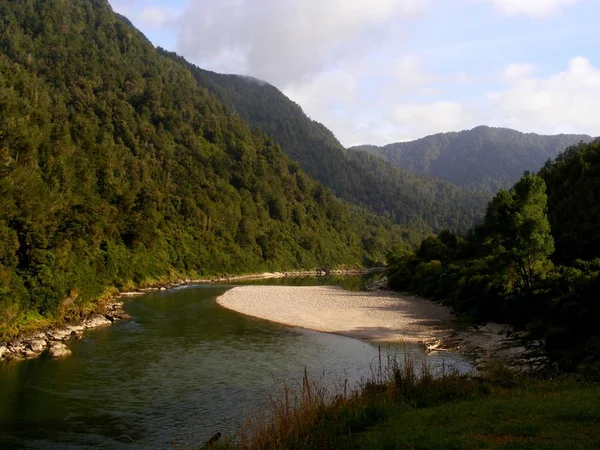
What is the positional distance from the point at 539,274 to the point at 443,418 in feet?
112

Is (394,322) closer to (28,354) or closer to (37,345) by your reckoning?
(37,345)

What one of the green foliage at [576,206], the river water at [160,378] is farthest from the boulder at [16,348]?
the green foliage at [576,206]

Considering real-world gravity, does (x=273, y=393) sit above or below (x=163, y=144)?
below

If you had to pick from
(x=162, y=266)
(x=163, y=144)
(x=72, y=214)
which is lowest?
(x=162, y=266)

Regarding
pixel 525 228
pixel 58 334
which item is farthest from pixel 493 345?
pixel 58 334

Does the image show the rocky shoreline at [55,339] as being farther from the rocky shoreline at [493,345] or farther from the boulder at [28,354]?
the rocky shoreline at [493,345]

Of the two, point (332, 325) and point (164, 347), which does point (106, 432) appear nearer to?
point (164, 347)

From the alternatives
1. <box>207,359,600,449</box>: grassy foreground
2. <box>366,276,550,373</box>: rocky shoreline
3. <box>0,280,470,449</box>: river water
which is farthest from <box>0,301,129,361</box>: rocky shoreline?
<box>366,276,550,373</box>: rocky shoreline

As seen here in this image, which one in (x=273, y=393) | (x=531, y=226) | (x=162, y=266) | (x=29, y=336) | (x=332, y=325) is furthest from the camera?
(x=162, y=266)

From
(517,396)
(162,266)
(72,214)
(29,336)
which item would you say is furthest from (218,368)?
(162,266)

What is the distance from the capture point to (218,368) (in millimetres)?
29625

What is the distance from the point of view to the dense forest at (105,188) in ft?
133

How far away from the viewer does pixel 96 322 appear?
43.3m

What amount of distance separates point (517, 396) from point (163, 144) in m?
155
